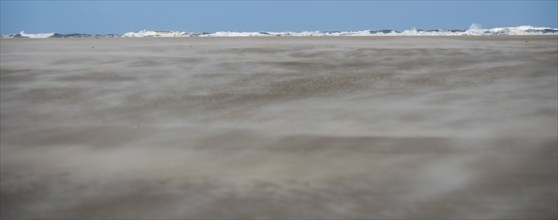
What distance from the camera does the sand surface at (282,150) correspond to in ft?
2.93

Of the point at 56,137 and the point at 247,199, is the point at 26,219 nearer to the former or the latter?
the point at 247,199

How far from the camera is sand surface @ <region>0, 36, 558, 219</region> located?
0.89 metres

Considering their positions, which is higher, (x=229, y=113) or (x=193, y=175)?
(x=229, y=113)

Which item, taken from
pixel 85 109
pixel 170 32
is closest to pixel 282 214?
pixel 85 109

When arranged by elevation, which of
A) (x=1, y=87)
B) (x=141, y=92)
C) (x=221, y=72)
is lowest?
(x=141, y=92)

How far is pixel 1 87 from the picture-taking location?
8.52 feet

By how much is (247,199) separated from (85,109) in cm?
126

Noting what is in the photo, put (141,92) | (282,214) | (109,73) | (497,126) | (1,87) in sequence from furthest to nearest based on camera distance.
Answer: (109,73)
(1,87)
(141,92)
(497,126)
(282,214)

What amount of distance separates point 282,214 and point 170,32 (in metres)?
27.7

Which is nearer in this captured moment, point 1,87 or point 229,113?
point 229,113

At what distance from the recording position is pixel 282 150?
1.27m

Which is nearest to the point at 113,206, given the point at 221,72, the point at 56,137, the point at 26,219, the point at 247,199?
the point at 26,219

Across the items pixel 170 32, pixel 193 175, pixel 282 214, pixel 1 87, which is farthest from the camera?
pixel 170 32

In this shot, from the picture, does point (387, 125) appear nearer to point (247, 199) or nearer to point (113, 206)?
point (247, 199)
